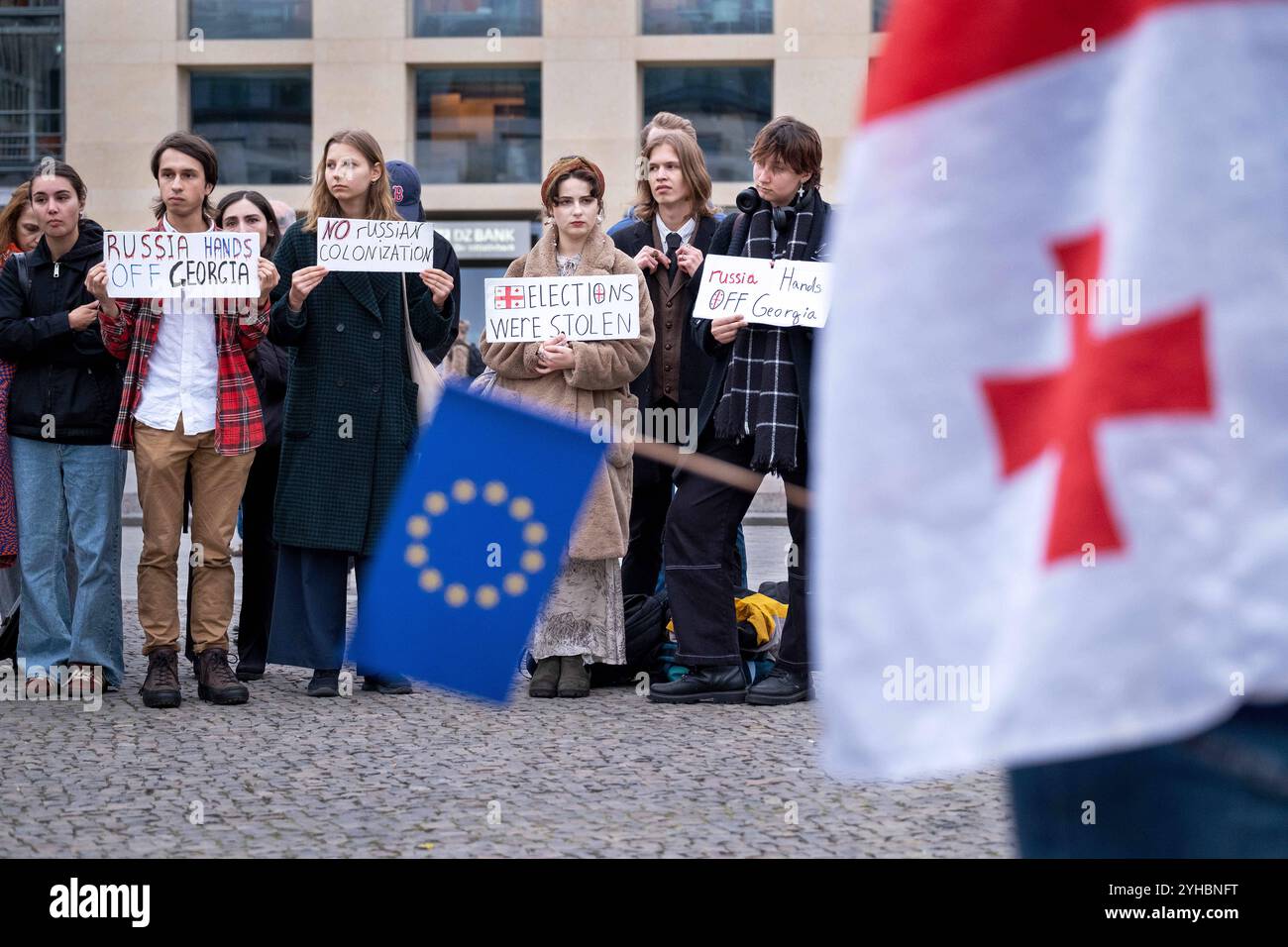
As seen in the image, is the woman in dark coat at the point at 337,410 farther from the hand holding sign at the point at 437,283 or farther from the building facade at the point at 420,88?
the building facade at the point at 420,88

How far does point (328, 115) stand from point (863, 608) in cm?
2816

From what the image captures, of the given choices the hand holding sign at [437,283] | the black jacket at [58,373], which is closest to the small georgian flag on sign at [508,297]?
the hand holding sign at [437,283]

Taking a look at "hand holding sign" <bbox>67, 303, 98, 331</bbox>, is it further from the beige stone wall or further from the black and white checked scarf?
the beige stone wall

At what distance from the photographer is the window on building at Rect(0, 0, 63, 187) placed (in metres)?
28.8

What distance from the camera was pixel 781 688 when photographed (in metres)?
6.51

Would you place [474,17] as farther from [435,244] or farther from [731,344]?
[731,344]

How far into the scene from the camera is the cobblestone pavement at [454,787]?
418cm

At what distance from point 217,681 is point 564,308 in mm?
1938

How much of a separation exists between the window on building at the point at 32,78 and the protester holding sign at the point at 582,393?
2425cm

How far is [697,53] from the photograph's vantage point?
2786 centimetres

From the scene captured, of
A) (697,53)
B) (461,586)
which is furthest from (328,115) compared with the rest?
(461,586)

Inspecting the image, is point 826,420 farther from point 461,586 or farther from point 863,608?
point 461,586

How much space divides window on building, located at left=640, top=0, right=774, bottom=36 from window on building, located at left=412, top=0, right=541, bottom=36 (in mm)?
1915

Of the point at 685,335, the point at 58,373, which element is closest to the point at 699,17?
the point at 685,335
